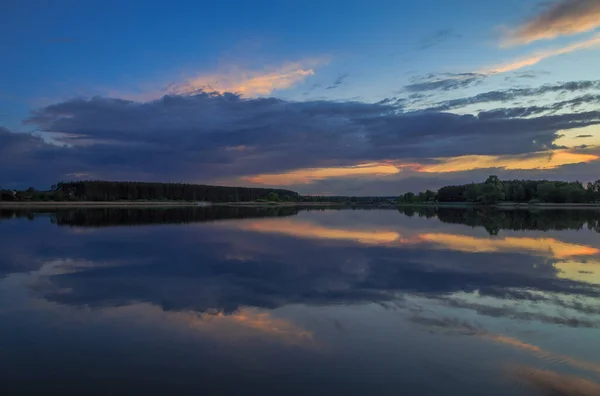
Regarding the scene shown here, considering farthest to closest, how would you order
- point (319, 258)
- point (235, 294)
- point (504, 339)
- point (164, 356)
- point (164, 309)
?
point (319, 258) → point (235, 294) → point (164, 309) → point (504, 339) → point (164, 356)

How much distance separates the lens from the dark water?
255 inches

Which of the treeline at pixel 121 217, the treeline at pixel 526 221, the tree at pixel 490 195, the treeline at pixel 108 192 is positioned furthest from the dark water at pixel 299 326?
the treeline at pixel 108 192

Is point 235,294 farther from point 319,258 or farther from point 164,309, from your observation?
point 319,258

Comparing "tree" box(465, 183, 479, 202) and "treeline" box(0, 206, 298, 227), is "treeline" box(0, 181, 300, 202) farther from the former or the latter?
"tree" box(465, 183, 479, 202)

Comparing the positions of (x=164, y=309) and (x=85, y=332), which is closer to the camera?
(x=85, y=332)

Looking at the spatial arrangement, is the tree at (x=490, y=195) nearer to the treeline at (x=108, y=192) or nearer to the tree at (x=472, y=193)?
the tree at (x=472, y=193)

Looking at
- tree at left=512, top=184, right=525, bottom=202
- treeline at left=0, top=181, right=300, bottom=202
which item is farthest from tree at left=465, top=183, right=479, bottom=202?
treeline at left=0, top=181, right=300, bottom=202

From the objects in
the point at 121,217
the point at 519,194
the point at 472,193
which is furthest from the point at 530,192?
the point at 121,217

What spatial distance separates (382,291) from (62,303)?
26.6ft

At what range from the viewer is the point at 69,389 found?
20.0 feet

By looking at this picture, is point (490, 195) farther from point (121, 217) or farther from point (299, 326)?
point (299, 326)

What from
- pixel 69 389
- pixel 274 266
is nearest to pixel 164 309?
pixel 69 389

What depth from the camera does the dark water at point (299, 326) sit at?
6.48 metres

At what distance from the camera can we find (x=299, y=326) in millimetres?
9164
